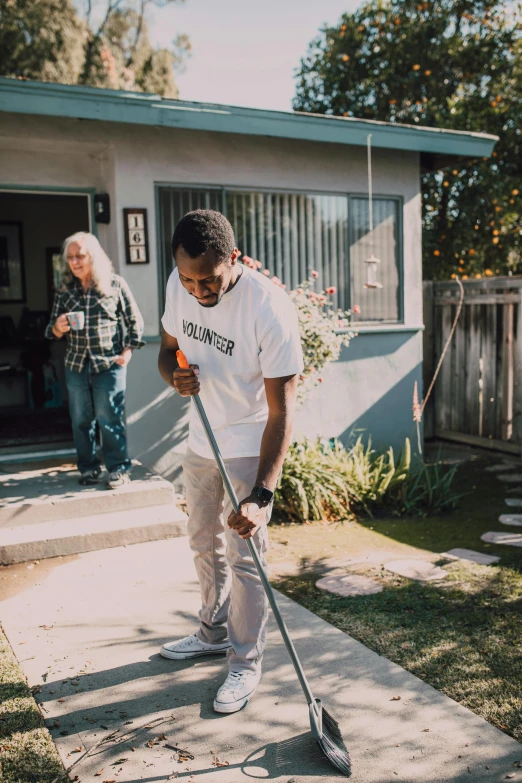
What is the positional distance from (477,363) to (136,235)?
4.26 m

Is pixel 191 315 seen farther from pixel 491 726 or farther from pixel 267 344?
pixel 491 726

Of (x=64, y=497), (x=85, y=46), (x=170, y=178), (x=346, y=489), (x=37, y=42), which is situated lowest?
(x=346, y=489)

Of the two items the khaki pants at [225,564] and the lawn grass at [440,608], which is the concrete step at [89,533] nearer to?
the lawn grass at [440,608]

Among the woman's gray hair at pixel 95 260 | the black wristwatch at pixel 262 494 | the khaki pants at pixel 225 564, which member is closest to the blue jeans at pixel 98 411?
the woman's gray hair at pixel 95 260

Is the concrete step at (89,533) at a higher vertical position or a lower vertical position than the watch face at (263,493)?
lower

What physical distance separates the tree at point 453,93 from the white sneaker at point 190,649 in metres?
8.76

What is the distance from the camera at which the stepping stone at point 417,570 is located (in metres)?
4.38

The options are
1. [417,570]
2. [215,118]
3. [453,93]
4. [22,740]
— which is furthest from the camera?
[453,93]

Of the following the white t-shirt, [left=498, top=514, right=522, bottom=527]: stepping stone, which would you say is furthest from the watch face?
[left=498, top=514, right=522, bottom=527]: stepping stone

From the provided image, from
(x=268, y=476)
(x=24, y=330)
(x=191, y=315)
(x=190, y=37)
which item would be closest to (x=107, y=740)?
(x=268, y=476)

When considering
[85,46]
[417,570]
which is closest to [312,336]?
[417,570]

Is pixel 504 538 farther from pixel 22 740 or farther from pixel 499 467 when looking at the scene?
pixel 22 740

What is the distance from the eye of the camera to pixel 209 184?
639cm

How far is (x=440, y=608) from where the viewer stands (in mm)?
3885
